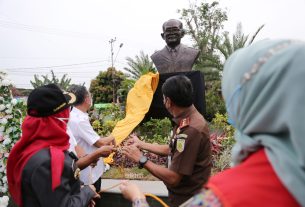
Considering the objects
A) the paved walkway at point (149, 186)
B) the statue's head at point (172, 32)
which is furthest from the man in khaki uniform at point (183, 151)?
the statue's head at point (172, 32)

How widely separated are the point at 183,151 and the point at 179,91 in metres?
0.41

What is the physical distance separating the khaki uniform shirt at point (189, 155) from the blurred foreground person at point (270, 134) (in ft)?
3.98

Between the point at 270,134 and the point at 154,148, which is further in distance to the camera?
the point at 154,148

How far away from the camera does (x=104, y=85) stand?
110ft

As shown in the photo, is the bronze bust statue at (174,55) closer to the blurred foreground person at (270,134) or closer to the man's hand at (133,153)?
the man's hand at (133,153)

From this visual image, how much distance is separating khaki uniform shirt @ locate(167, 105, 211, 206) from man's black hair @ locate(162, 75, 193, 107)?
3.0 inches

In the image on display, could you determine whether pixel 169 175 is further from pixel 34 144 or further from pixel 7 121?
pixel 7 121

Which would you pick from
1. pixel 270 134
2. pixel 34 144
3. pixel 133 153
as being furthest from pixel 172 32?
pixel 270 134

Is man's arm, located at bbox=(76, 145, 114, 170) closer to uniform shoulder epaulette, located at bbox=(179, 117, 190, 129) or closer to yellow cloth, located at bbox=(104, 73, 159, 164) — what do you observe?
uniform shoulder epaulette, located at bbox=(179, 117, 190, 129)

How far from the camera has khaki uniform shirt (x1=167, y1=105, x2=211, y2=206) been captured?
87.2 inches

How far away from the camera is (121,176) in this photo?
6062 mm

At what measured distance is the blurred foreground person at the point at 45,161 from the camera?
194cm

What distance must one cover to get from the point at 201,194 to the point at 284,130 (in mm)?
295

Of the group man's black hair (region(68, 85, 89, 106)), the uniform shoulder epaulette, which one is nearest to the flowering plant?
man's black hair (region(68, 85, 89, 106))
